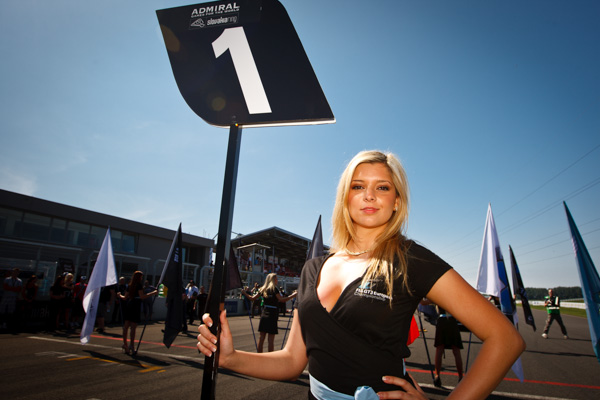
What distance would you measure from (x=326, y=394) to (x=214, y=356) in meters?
0.42

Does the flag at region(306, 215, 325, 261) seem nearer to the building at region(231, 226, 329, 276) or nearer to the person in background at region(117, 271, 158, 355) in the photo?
the person in background at region(117, 271, 158, 355)

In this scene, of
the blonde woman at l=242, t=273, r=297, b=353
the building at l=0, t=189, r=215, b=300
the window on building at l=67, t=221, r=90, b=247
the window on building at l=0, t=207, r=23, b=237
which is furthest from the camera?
the window on building at l=67, t=221, r=90, b=247

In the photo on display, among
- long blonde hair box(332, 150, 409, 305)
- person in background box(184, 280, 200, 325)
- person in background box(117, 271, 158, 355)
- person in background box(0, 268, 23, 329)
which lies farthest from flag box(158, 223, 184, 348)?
person in background box(184, 280, 200, 325)

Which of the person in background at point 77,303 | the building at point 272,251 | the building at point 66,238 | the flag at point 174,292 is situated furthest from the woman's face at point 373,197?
the building at point 272,251

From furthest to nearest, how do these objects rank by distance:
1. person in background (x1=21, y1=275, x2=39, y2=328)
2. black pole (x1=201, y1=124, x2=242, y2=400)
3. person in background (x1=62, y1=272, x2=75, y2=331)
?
person in background (x1=62, y1=272, x2=75, y2=331) → person in background (x1=21, y1=275, x2=39, y2=328) → black pole (x1=201, y1=124, x2=242, y2=400)

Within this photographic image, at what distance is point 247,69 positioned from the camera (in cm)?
134

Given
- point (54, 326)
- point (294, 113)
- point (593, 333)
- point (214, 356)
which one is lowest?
point (54, 326)

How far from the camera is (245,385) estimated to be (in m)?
5.48

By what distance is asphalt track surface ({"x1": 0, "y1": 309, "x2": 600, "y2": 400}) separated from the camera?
4.79m

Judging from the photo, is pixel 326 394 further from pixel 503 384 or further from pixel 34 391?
pixel 503 384

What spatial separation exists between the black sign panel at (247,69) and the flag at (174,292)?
5474 millimetres

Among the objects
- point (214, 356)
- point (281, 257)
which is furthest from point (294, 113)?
point (281, 257)

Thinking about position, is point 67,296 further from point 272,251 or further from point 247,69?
point 272,251

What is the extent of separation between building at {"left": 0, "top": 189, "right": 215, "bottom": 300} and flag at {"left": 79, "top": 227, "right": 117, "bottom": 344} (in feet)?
22.6
